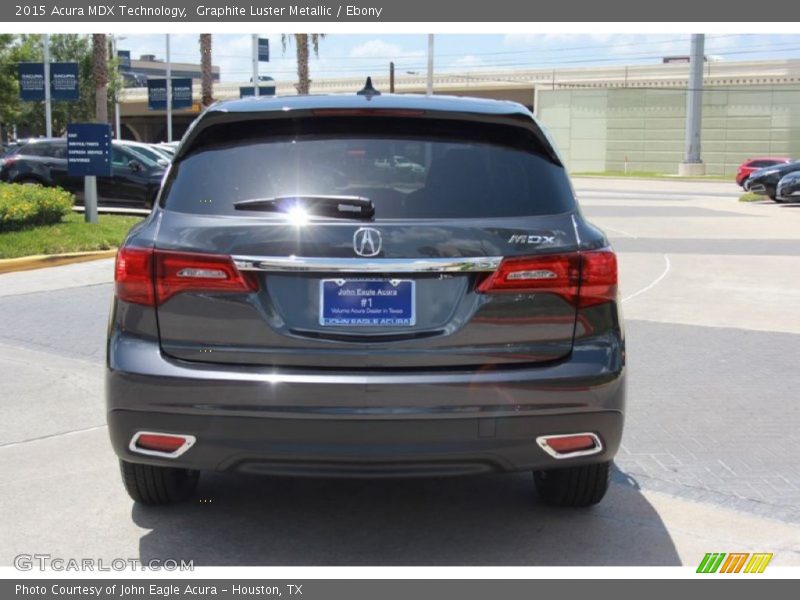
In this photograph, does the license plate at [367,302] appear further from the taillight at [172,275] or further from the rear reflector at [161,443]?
the rear reflector at [161,443]

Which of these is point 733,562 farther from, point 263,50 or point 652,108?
point 652,108

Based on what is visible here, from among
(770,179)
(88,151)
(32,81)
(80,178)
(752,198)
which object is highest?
(32,81)

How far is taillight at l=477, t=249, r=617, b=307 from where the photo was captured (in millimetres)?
3979

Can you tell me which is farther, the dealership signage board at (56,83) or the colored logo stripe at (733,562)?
the dealership signage board at (56,83)

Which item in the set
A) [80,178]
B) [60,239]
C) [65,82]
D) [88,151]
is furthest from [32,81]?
[60,239]

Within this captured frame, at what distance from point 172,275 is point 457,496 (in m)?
1.92

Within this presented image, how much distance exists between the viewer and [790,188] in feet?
102

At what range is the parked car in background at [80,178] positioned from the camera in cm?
2175

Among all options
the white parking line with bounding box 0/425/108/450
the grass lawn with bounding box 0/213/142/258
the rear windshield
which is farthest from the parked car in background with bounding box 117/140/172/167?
the rear windshield

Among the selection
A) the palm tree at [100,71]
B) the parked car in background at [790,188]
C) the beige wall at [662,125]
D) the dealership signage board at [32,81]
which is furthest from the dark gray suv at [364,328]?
the beige wall at [662,125]

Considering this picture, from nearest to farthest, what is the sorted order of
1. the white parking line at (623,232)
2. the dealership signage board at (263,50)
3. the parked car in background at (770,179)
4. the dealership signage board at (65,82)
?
1. the white parking line at (623,232)
2. the dealership signage board at (65,82)
3. the parked car in background at (770,179)
4. the dealership signage board at (263,50)

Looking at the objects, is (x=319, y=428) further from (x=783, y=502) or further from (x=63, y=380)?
(x=63, y=380)

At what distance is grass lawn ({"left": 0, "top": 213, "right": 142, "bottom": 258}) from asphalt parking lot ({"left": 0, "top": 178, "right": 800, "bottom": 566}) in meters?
5.09

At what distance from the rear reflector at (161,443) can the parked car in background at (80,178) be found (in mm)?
17669
